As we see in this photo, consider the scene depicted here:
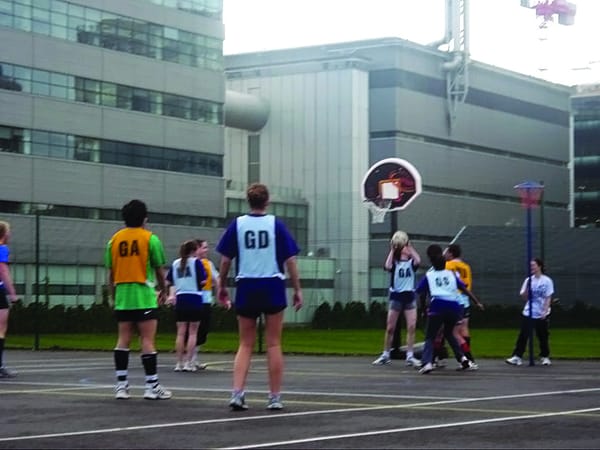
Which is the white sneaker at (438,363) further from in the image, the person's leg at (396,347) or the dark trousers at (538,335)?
the dark trousers at (538,335)

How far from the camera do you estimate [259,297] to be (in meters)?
11.6

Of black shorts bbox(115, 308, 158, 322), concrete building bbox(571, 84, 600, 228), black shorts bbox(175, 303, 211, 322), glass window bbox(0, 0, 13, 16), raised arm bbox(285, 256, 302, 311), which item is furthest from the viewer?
concrete building bbox(571, 84, 600, 228)

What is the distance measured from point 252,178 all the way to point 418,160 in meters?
9.40

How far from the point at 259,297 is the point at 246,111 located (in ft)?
213

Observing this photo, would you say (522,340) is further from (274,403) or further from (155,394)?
(274,403)

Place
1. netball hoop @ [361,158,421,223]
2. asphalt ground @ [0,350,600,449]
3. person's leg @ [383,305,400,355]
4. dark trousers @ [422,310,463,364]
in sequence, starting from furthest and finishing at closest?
netball hoop @ [361,158,421,223] → person's leg @ [383,305,400,355] → dark trousers @ [422,310,463,364] → asphalt ground @ [0,350,600,449]

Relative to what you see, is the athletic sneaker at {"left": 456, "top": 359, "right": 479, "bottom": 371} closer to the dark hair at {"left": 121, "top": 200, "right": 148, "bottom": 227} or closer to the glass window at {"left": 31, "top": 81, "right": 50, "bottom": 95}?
the dark hair at {"left": 121, "top": 200, "right": 148, "bottom": 227}

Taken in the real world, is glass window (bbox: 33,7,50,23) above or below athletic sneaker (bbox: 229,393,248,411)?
above

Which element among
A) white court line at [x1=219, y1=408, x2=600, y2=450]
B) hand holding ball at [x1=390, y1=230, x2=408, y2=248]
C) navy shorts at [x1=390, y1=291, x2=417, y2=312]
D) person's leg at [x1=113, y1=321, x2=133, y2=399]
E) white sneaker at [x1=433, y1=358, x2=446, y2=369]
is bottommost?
white sneaker at [x1=433, y1=358, x2=446, y2=369]

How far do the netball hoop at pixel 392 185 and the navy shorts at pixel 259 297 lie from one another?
42.1ft

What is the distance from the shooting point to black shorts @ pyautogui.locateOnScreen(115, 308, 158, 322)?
43.0ft

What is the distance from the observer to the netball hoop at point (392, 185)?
24.9m

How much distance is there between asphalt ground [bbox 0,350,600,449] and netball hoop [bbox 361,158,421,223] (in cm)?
716

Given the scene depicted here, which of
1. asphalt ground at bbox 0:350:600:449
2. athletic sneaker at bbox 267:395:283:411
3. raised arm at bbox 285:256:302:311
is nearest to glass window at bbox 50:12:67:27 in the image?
asphalt ground at bbox 0:350:600:449
